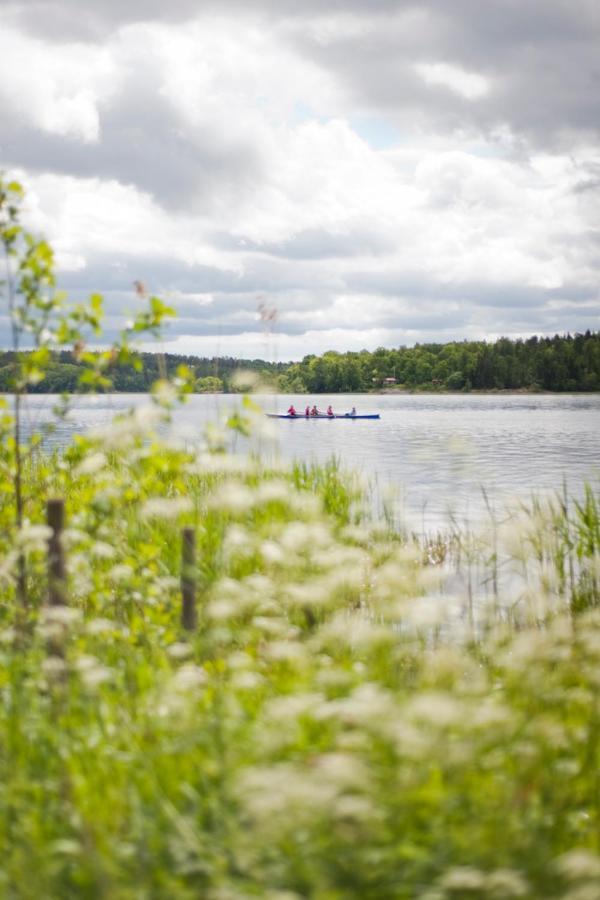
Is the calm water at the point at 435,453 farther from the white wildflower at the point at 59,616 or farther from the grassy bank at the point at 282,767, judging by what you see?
the grassy bank at the point at 282,767

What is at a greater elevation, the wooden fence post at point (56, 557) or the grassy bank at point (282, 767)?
the wooden fence post at point (56, 557)

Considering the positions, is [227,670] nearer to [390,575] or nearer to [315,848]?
[390,575]

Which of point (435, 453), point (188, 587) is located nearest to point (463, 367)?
point (435, 453)

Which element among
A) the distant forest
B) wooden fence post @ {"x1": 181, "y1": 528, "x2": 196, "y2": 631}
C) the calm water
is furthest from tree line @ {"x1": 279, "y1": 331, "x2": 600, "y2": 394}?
wooden fence post @ {"x1": 181, "y1": 528, "x2": 196, "y2": 631}

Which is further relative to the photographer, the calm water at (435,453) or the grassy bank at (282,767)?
the calm water at (435,453)

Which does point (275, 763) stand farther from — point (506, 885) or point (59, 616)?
point (59, 616)

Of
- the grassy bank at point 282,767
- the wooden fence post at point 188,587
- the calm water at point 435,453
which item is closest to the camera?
the grassy bank at point 282,767

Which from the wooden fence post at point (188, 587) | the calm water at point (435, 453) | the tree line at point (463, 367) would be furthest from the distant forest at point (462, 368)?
the wooden fence post at point (188, 587)

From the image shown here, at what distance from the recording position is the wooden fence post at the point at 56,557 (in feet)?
14.2

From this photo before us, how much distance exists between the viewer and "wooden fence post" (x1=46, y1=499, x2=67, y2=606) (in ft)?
14.2

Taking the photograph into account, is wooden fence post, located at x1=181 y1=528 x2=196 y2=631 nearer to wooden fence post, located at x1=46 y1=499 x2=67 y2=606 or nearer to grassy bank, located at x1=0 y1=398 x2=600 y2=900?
grassy bank, located at x1=0 y1=398 x2=600 y2=900

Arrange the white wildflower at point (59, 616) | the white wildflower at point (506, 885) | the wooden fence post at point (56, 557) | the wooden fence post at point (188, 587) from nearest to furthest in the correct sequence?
the white wildflower at point (506, 885) < the white wildflower at point (59, 616) < the wooden fence post at point (56, 557) < the wooden fence post at point (188, 587)

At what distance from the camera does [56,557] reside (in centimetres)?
441

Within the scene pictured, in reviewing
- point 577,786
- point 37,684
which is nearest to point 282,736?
point 577,786
